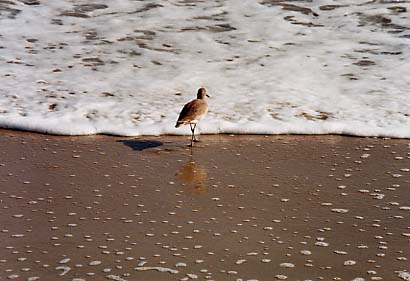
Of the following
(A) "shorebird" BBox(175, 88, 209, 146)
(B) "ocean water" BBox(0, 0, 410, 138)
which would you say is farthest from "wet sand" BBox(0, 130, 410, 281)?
(B) "ocean water" BBox(0, 0, 410, 138)

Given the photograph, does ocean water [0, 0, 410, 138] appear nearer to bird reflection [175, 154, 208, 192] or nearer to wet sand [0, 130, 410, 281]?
wet sand [0, 130, 410, 281]

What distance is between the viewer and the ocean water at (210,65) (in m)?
6.05

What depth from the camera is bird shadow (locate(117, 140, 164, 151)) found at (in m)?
5.51

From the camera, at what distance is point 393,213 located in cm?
418

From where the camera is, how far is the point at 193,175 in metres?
4.90

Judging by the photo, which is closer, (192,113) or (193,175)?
(193,175)

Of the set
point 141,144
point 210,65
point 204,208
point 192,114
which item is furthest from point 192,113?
point 210,65

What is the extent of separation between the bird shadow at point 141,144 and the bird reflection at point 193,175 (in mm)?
452

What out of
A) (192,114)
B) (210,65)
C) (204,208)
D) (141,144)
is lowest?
(204,208)

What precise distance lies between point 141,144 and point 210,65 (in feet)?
7.18

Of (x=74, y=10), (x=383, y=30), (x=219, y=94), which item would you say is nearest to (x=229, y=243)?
(x=219, y=94)

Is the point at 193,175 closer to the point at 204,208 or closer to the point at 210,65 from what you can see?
the point at 204,208

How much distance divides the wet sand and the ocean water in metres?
0.32

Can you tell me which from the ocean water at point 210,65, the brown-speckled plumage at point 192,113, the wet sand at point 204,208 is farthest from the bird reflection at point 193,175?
the ocean water at point 210,65
